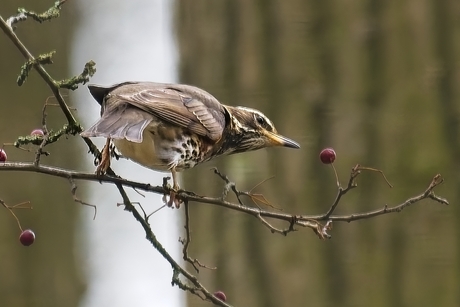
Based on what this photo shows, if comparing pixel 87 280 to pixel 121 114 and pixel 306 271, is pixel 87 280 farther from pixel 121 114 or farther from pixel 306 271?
pixel 121 114

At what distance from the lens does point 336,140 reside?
237 cm

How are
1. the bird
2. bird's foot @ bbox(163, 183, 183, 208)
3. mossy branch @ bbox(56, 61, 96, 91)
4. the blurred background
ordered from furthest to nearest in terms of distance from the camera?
Answer: the blurred background
the bird
bird's foot @ bbox(163, 183, 183, 208)
mossy branch @ bbox(56, 61, 96, 91)

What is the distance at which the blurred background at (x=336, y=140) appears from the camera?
2312 millimetres

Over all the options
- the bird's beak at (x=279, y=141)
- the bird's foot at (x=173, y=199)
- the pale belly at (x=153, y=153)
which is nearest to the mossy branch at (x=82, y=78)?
the bird's foot at (x=173, y=199)

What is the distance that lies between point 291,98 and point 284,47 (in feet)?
0.55

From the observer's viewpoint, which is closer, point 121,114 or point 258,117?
point 121,114

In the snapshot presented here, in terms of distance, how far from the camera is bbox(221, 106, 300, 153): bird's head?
2.47 metres

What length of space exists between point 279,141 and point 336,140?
175mm

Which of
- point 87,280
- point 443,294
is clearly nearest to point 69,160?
point 87,280

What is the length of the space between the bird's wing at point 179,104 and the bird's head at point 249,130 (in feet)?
0.28

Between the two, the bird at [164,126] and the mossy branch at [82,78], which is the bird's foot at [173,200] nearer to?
the bird at [164,126]

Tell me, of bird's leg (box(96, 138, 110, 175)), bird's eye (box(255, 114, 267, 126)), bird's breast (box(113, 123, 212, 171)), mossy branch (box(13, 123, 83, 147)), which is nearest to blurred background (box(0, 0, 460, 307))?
bird's eye (box(255, 114, 267, 126))

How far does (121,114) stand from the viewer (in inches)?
75.2

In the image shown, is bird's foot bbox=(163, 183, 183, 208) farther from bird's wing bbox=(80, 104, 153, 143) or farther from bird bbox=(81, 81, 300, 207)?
bird's wing bbox=(80, 104, 153, 143)
